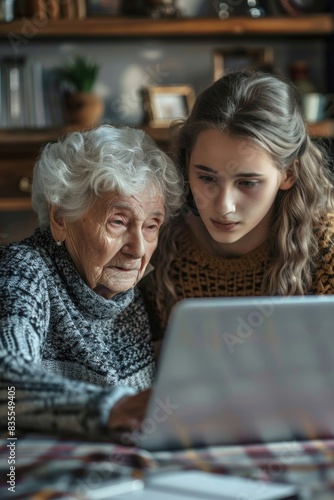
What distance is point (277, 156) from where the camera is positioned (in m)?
1.73

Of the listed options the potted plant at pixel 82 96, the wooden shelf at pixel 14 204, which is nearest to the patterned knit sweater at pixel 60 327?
the wooden shelf at pixel 14 204

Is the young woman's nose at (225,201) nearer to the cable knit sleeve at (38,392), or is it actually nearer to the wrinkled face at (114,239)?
the wrinkled face at (114,239)

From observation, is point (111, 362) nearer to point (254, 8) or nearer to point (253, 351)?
point (253, 351)

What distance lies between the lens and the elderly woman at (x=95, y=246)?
1570mm

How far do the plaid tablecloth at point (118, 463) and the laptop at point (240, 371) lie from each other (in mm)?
29

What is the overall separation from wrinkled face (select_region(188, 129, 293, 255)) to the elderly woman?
0.06 m

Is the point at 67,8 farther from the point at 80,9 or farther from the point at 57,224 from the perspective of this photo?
the point at 57,224

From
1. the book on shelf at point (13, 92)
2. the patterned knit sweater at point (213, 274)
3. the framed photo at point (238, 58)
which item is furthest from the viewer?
the framed photo at point (238, 58)

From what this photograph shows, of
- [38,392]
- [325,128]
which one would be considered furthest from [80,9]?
[38,392]

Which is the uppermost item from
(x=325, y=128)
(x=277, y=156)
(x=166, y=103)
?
(x=277, y=156)

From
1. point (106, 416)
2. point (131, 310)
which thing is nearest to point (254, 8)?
point (131, 310)

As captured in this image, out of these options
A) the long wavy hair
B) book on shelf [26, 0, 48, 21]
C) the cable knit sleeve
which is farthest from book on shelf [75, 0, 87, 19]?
the cable knit sleeve

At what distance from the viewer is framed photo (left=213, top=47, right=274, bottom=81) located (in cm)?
374

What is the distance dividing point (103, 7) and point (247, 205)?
2.14 m
